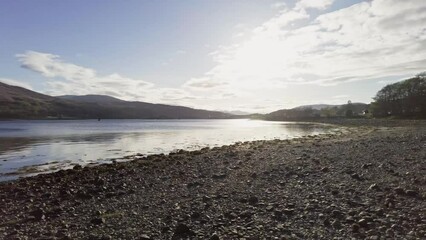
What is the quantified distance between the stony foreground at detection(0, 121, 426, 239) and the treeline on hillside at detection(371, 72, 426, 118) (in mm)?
108513

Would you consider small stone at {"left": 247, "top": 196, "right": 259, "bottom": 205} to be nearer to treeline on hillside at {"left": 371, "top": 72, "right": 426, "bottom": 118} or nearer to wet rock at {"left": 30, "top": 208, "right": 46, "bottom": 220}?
wet rock at {"left": 30, "top": 208, "right": 46, "bottom": 220}

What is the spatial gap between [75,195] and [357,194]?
12.3m

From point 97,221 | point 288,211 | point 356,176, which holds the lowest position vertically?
point 97,221

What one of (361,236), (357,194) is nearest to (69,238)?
(361,236)

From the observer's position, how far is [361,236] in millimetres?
8742

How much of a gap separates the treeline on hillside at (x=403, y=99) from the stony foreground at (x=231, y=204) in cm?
10851

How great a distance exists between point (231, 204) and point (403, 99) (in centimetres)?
12716

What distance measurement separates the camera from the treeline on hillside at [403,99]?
112 meters

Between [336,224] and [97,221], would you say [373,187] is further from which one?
[97,221]

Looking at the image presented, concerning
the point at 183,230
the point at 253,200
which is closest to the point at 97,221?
the point at 183,230

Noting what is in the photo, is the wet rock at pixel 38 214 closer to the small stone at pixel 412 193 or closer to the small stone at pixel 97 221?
the small stone at pixel 97 221

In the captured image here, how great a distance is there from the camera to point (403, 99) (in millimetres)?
119312

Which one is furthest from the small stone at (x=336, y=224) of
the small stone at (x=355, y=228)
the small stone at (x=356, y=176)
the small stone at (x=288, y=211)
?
the small stone at (x=356, y=176)

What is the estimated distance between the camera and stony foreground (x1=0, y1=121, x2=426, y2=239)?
9.68 m
